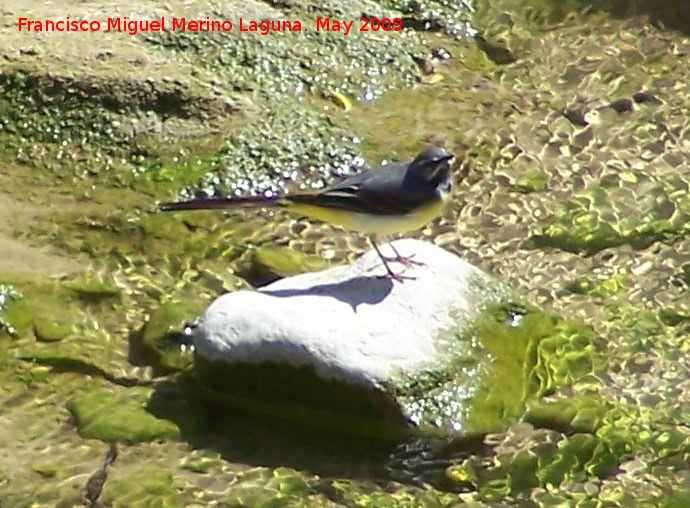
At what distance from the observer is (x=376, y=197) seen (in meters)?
6.18

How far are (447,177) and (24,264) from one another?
2.14 meters

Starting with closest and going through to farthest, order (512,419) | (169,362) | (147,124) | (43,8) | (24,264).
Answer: (512,419), (169,362), (24,264), (147,124), (43,8)

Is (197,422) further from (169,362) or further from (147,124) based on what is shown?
(147,124)

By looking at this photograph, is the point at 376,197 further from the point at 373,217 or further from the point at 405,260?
the point at 405,260

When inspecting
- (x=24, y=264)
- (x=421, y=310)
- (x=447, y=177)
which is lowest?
(x=24, y=264)

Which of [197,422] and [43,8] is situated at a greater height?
[43,8]

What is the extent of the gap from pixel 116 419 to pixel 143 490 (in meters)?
0.46

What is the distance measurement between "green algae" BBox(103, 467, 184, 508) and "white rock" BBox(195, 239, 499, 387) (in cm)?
57

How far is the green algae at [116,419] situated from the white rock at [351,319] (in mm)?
354

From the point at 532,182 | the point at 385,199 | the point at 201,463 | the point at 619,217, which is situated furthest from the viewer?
the point at 532,182

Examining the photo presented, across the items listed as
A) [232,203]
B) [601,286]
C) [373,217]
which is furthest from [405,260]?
[601,286]

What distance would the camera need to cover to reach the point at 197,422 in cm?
578

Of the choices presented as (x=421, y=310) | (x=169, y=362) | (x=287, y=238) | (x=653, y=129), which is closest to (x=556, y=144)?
(x=653, y=129)

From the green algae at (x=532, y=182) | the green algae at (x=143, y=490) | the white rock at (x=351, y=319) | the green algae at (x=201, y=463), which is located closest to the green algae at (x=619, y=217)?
the green algae at (x=532, y=182)
